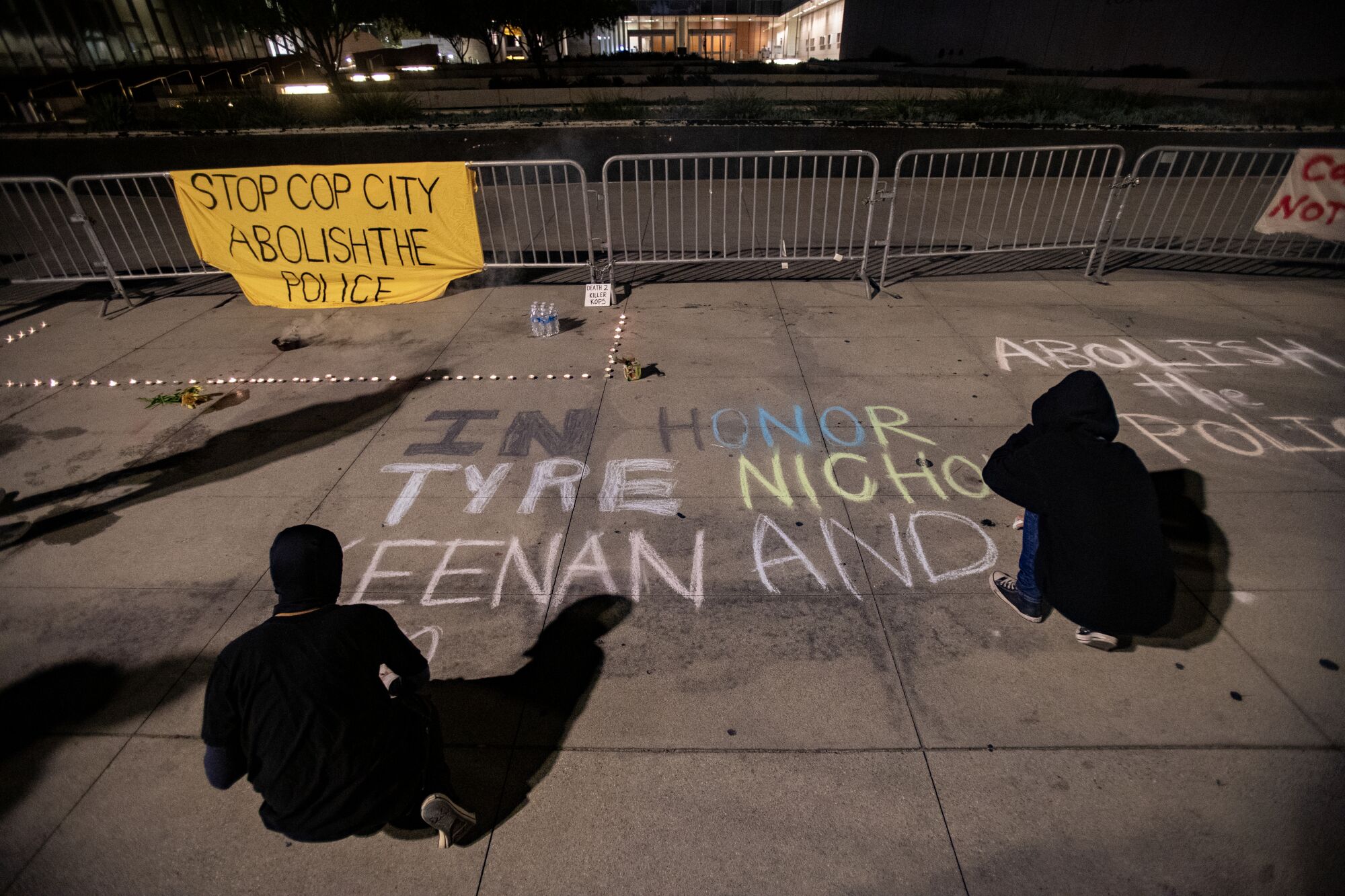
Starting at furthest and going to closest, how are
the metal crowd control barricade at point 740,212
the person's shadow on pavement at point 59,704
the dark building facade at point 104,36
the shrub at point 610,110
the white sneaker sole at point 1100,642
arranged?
the dark building facade at point 104,36 < the shrub at point 610,110 < the metal crowd control barricade at point 740,212 < the white sneaker sole at point 1100,642 < the person's shadow on pavement at point 59,704

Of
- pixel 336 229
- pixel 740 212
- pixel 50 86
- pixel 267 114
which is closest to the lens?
pixel 336 229

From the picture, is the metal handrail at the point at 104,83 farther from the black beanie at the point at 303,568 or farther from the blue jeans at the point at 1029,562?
the blue jeans at the point at 1029,562

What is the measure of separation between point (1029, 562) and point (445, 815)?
9.35 ft

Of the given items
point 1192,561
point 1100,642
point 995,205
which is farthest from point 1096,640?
point 995,205

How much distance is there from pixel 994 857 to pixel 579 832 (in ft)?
5.08

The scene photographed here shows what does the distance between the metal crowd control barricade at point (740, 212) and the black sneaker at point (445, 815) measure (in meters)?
5.74

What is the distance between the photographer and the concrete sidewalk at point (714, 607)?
242cm

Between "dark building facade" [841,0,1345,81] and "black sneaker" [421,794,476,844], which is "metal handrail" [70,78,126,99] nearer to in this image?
"black sneaker" [421,794,476,844]

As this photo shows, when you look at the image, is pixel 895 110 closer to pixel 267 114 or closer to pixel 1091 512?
pixel 267 114

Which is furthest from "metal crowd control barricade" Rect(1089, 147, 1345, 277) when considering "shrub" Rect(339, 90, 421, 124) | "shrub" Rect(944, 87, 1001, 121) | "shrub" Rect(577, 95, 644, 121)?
"shrub" Rect(339, 90, 421, 124)

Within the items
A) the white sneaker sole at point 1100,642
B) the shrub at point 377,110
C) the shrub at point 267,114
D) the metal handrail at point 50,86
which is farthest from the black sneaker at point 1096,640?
the metal handrail at point 50,86

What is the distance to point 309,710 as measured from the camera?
195 centimetres

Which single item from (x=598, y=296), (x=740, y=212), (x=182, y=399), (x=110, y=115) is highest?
(x=110, y=115)

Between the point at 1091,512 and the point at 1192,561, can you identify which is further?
the point at 1192,561
